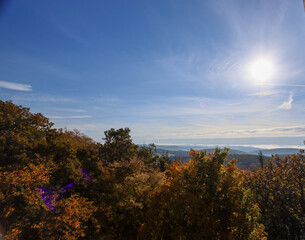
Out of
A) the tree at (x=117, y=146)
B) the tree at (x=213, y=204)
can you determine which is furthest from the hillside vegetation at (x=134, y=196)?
the tree at (x=117, y=146)

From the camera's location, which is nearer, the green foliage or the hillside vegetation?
the hillside vegetation

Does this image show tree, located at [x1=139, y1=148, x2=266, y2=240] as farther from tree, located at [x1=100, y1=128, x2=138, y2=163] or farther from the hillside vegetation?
tree, located at [x1=100, y1=128, x2=138, y2=163]

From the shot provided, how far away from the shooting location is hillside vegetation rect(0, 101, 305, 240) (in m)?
12.1

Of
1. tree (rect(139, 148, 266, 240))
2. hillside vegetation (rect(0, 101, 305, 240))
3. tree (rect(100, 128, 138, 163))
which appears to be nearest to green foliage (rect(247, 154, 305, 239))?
hillside vegetation (rect(0, 101, 305, 240))

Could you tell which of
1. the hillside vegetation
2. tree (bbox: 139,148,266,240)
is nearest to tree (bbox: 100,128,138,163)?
the hillside vegetation

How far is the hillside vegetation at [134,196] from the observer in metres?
12.1

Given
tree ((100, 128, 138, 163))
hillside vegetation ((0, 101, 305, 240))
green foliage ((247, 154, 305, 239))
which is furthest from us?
tree ((100, 128, 138, 163))

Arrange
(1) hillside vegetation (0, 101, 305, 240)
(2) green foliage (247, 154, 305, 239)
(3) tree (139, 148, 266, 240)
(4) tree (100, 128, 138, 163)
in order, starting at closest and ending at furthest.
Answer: (3) tree (139, 148, 266, 240)
(1) hillside vegetation (0, 101, 305, 240)
(2) green foliage (247, 154, 305, 239)
(4) tree (100, 128, 138, 163)

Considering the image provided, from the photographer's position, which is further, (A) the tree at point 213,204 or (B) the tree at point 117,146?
(B) the tree at point 117,146

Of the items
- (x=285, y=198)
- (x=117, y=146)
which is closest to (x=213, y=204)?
(x=285, y=198)

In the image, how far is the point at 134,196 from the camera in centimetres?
1897

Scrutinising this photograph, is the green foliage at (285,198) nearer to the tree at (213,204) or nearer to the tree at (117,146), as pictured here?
the tree at (213,204)

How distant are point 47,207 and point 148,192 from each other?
9.89 m

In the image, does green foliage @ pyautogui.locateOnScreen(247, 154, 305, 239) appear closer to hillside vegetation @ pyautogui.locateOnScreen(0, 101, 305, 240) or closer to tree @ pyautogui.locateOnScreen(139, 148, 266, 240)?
hillside vegetation @ pyautogui.locateOnScreen(0, 101, 305, 240)
